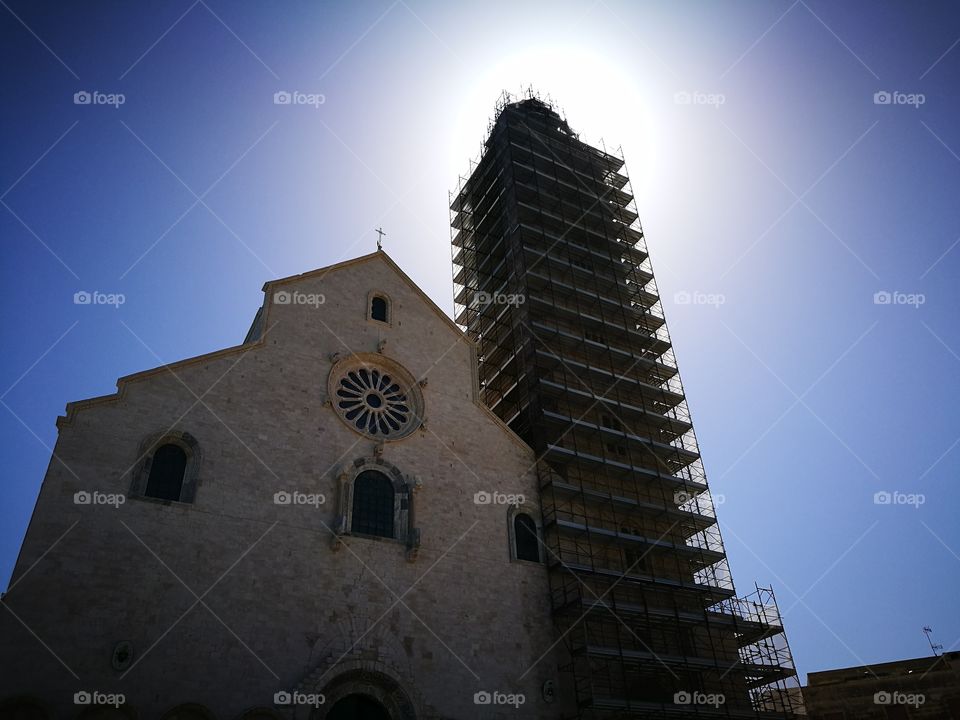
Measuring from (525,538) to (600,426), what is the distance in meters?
5.66

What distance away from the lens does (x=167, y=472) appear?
1716cm

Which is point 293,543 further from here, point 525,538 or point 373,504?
point 525,538

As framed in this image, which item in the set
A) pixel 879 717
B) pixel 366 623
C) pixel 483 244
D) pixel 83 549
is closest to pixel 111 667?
pixel 83 549

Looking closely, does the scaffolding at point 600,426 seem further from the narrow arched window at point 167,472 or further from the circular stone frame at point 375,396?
the narrow arched window at point 167,472

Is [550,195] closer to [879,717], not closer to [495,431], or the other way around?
[495,431]

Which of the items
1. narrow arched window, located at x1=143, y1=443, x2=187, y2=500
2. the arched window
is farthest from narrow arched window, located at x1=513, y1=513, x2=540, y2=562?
narrow arched window, located at x1=143, y1=443, x2=187, y2=500

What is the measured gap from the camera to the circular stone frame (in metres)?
20.8

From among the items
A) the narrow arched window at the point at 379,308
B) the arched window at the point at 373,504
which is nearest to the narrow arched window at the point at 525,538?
the arched window at the point at 373,504

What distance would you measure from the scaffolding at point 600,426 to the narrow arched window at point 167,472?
416 inches

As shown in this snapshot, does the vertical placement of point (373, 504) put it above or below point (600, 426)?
below

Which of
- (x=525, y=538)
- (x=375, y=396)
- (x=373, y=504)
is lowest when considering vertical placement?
(x=525, y=538)

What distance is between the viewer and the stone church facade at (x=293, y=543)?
47.9ft

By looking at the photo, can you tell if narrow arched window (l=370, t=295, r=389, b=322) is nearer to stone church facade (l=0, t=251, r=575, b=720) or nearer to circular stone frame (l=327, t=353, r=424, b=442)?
stone church facade (l=0, t=251, r=575, b=720)

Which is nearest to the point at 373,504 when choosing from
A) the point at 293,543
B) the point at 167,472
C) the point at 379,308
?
the point at 293,543
